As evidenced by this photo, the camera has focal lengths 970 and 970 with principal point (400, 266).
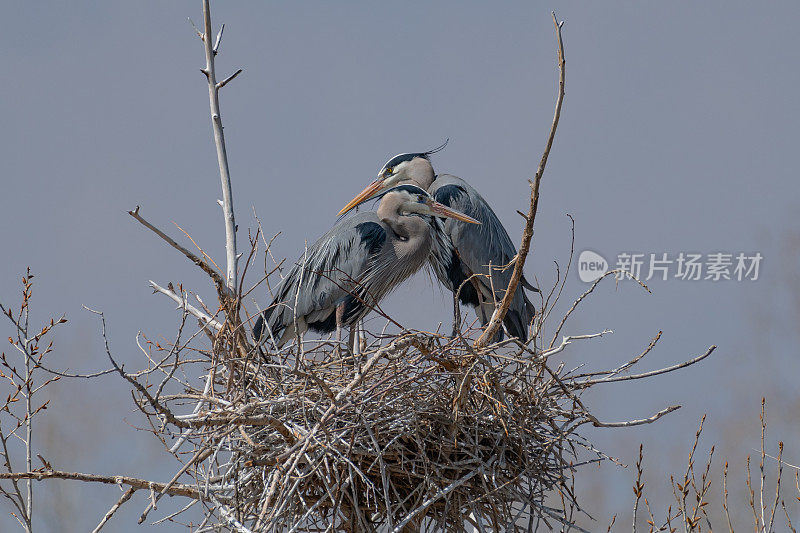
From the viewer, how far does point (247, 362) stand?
3773 millimetres

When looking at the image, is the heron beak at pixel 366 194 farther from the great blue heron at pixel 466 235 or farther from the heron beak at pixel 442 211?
the heron beak at pixel 442 211

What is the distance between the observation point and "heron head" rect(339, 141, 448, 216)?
7.18 metres

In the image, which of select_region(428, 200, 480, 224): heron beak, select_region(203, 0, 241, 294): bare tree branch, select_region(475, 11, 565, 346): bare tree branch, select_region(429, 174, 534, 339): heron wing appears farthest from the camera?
select_region(429, 174, 534, 339): heron wing

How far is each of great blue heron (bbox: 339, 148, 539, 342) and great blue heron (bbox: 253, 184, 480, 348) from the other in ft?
2.79

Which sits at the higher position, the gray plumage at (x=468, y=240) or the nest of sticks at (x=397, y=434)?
the gray plumage at (x=468, y=240)

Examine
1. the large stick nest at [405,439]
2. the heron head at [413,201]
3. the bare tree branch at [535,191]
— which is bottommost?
the large stick nest at [405,439]

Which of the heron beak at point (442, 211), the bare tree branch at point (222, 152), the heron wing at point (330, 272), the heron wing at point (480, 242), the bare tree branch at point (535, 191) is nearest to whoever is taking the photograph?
the bare tree branch at point (535, 191)

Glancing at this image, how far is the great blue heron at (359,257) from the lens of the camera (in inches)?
235

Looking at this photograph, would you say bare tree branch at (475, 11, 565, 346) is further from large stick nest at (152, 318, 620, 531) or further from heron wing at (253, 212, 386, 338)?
heron wing at (253, 212, 386, 338)

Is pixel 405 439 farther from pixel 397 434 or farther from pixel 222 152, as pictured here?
pixel 222 152

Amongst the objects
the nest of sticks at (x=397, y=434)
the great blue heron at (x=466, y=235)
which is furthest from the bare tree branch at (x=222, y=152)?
the great blue heron at (x=466, y=235)

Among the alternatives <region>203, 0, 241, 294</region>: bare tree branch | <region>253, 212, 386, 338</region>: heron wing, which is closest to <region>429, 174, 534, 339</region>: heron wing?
<region>253, 212, 386, 338</region>: heron wing

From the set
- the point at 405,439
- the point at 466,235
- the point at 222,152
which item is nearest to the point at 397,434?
the point at 405,439

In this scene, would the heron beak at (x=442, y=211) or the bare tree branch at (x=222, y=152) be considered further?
the heron beak at (x=442, y=211)
